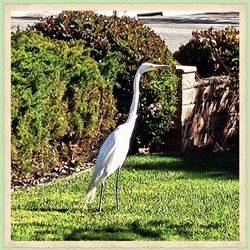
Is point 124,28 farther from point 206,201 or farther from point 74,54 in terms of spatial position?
point 206,201

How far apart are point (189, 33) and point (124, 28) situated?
509 mm

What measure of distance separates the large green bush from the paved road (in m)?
0.23

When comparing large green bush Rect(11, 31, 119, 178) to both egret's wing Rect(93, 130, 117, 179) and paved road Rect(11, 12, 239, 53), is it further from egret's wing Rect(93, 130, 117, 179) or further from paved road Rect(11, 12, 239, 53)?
egret's wing Rect(93, 130, 117, 179)

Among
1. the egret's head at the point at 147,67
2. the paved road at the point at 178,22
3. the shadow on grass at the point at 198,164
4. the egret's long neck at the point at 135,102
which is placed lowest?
the shadow on grass at the point at 198,164

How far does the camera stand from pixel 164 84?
11.7m

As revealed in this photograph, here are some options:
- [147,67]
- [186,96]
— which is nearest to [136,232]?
[147,67]

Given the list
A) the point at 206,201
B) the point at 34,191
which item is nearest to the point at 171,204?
the point at 206,201

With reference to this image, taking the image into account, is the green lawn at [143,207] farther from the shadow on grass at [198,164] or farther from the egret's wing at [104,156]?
the egret's wing at [104,156]

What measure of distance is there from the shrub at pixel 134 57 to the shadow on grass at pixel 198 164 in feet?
0.72

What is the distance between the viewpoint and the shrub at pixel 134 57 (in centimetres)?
1155

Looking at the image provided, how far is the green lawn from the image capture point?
1065 centimetres

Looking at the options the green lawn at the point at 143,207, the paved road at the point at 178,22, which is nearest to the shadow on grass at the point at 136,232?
the green lawn at the point at 143,207

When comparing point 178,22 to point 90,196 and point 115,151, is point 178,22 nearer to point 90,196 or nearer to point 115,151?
point 115,151

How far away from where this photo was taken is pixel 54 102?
11.2m
